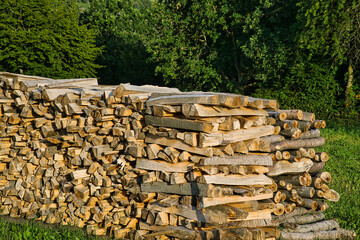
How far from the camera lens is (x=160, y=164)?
5.43m

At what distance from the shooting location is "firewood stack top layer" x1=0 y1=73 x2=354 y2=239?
202 inches

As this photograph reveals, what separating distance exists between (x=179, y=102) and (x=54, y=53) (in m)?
15.5

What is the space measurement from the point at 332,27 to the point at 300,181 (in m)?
13.0

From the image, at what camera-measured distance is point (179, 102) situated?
5.26 meters

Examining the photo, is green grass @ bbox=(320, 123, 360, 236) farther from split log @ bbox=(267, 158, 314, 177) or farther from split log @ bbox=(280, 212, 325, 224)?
split log @ bbox=(267, 158, 314, 177)

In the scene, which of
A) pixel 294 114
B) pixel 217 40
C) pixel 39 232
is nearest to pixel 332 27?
pixel 217 40

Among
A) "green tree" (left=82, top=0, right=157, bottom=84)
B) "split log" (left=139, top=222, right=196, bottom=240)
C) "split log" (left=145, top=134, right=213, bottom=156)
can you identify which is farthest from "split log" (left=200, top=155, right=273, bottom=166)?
"green tree" (left=82, top=0, right=157, bottom=84)

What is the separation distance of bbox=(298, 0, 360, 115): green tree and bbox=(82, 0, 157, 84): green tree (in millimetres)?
13339

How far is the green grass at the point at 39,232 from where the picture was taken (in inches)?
215

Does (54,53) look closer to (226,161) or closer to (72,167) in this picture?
(72,167)

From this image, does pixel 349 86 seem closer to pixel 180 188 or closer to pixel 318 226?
pixel 318 226

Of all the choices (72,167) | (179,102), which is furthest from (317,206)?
(72,167)

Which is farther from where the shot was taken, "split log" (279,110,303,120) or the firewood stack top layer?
"split log" (279,110,303,120)

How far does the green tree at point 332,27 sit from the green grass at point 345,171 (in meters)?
3.72
